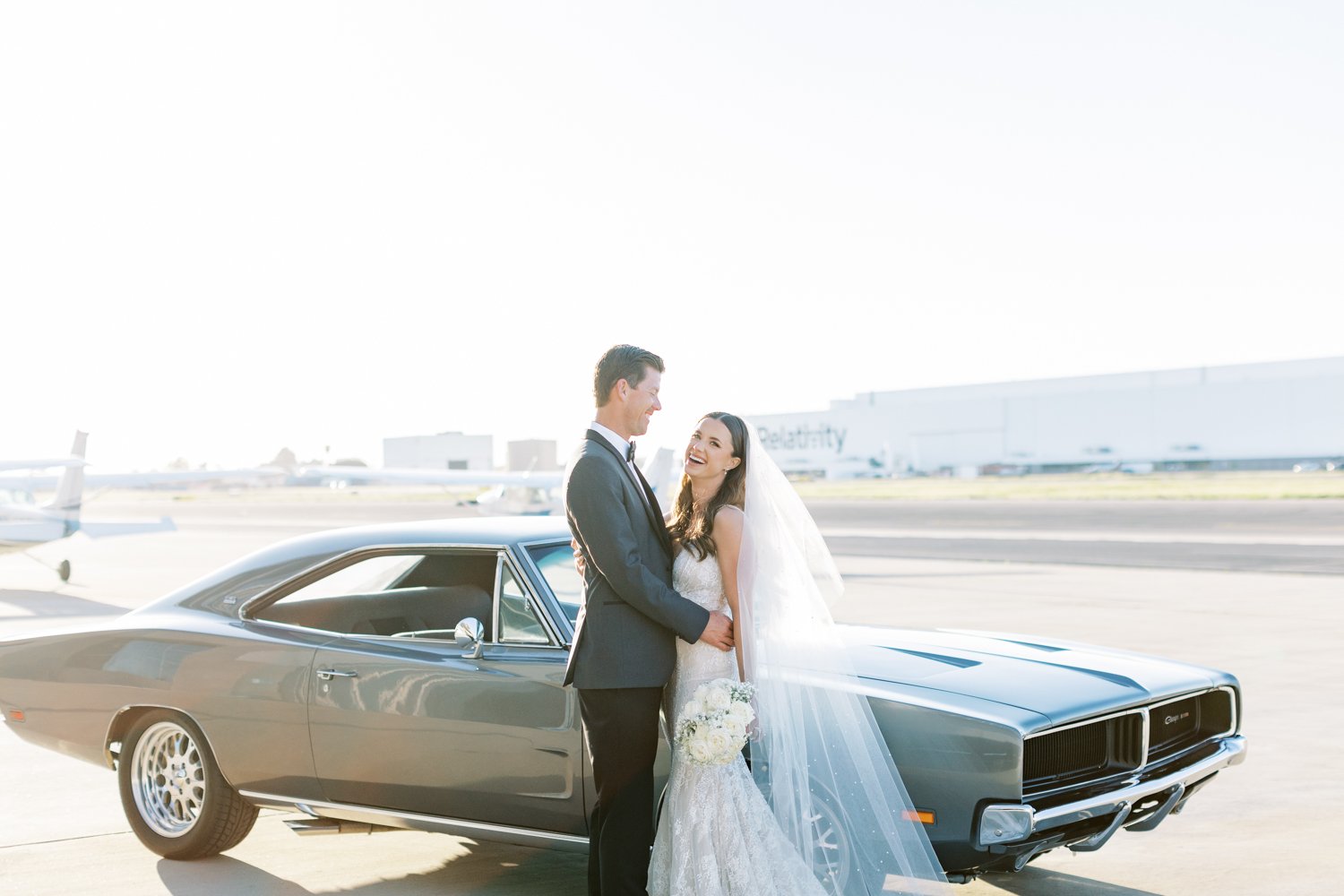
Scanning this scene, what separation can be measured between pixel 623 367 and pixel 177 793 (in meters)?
2.82

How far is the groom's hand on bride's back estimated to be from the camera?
3.87 m

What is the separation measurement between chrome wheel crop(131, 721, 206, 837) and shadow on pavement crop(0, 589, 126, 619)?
418 inches

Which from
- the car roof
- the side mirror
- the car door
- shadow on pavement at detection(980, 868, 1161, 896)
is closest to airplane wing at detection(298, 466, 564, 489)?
the car roof

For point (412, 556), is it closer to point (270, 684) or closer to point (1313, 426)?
point (270, 684)

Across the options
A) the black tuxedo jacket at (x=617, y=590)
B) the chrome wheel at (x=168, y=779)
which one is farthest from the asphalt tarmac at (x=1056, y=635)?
the black tuxedo jacket at (x=617, y=590)

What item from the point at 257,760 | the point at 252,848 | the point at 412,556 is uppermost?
the point at 412,556

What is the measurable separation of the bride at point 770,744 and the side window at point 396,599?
1.36m

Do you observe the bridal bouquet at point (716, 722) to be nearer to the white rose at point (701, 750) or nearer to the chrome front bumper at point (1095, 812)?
the white rose at point (701, 750)

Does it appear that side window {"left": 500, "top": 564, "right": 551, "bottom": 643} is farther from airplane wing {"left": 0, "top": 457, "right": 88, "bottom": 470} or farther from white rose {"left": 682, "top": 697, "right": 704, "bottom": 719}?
airplane wing {"left": 0, "top": 457, "right": 88, "bottom": 470}

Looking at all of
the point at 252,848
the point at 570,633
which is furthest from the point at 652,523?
the point at 252,848

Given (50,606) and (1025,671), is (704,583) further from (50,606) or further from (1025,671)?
(50,606)

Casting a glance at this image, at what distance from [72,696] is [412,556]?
1.61 meters

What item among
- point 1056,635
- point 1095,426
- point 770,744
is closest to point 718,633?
point 770,744

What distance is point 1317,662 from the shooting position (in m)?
9.94
